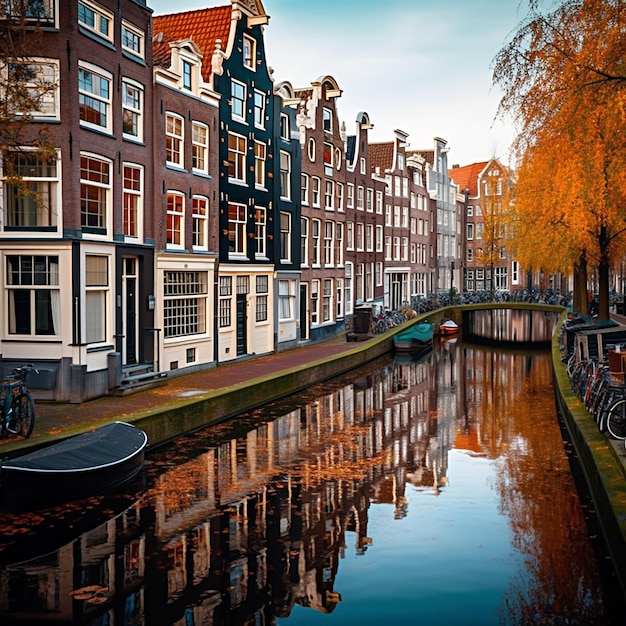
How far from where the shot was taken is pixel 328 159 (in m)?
41.8

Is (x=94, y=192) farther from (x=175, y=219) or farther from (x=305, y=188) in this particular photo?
(x=305, y=188)

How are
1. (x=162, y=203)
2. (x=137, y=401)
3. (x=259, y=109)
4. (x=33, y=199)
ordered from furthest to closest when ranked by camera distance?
(x=259, y=109) → (x=162, y=203) → (x=137, y=401) → (x=33, y=199)

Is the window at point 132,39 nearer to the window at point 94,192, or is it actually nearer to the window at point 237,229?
the window at point 94,192

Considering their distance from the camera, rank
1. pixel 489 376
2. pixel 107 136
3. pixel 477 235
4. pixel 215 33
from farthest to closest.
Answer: pixel 477 235 < pixel 489 376 < pixel 215 33 < pixel 107 136

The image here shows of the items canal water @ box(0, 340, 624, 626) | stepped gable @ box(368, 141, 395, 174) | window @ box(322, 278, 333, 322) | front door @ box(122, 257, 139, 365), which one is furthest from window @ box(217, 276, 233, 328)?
stepped gable @ box(368, 141, 395, 174)

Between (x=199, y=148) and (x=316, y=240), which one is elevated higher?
(x=199, y=148)

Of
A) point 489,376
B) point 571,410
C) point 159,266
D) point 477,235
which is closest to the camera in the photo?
point 571,410

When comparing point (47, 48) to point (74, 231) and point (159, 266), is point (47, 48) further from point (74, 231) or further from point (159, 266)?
point (159, 266)

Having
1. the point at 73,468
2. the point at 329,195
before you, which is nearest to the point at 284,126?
the point at 329,195

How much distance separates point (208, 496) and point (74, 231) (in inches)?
336

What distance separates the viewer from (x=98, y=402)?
1952 cm

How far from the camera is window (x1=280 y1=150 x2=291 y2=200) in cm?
3469

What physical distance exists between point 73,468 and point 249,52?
21653 millimetres

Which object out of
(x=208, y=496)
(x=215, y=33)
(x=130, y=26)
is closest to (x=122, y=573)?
(x=208, y=496)
